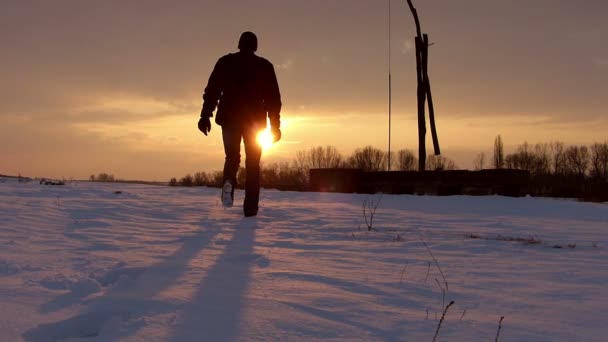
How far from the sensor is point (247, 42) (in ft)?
17.3

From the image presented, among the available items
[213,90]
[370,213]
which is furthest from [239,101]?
[370,213]

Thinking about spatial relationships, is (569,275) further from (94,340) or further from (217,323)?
(94,340)

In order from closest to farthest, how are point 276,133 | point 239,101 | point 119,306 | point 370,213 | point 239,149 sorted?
point 119,306 < point 239,101 < point 239,149 < point 276,133 < point 370,213

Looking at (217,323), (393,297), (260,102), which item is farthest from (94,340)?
(260,102)

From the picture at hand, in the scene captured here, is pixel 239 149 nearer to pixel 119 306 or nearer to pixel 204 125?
pixel 204 125

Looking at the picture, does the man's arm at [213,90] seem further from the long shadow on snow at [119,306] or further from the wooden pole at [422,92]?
the wooden pole at [422,92]

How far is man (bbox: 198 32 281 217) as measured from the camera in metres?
5.23

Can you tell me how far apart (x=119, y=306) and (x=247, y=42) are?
4029mm

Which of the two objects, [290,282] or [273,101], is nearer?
[290,282]

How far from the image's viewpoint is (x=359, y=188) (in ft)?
34.8

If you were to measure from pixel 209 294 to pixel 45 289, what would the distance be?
643 millimetres

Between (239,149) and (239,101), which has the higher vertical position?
(239,101)

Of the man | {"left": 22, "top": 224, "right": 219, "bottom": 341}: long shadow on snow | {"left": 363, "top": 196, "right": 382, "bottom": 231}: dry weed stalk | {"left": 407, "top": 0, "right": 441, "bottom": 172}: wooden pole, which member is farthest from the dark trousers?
{"left": 407, "top": 0, "right": 441, "bottom": 172}: wooden pole

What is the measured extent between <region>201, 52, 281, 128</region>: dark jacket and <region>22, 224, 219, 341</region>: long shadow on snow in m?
3.04
